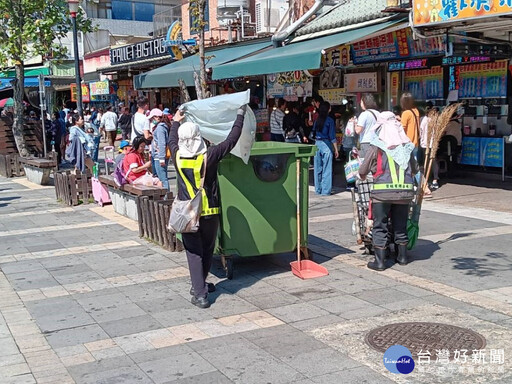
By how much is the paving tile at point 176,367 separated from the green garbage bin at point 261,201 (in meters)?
2.05

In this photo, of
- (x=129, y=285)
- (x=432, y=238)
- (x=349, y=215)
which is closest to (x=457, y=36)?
(x=349, y=215)

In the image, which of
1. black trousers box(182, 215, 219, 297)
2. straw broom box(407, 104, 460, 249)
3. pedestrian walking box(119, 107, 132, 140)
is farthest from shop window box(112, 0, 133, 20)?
black trousers box(182, 215, 219, 297)

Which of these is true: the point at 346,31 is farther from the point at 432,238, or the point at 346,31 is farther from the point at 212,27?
the point at 212,27

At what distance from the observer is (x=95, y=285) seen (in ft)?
23.2

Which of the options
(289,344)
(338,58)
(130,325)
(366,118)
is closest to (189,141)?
(130,325)

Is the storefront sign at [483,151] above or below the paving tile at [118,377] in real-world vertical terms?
above

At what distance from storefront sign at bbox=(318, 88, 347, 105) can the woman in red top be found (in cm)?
695

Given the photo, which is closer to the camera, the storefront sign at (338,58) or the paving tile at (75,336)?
the paving tile at (75,336)

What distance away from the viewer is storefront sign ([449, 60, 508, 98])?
13.0m

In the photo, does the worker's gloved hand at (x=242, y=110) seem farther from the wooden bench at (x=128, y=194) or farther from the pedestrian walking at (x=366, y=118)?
the wooden bench at (x=128, y=194)

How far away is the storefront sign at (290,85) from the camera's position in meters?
17.2

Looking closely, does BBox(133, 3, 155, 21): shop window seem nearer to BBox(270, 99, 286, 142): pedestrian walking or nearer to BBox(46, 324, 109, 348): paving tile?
BBox(270, 99, 286, 142): pedestrian walking

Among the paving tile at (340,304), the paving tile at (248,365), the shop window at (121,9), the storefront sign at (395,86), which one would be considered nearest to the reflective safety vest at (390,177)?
the paving tile at (340,304)

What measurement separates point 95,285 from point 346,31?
8345 millimetres
